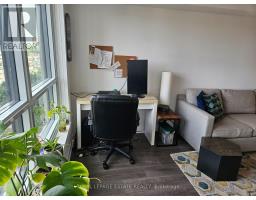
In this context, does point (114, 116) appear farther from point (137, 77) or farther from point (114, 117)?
point (137, 77)

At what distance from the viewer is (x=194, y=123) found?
2746mm

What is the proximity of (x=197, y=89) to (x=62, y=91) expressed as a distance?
2193mm

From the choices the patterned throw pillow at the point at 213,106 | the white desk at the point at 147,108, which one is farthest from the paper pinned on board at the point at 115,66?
the patterned throw pillow at the point at 213,106

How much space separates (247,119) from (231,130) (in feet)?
1.91

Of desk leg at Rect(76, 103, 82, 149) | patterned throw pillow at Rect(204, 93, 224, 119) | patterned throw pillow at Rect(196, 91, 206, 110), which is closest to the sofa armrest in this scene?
patterned throw pillow at Rect(196, 91, 206, 110)

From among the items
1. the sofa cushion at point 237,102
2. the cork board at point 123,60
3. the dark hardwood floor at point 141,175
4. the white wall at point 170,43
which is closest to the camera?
the dark hardwood floor at point 141,175

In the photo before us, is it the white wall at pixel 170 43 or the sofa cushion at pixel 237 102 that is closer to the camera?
the white wall at pixel 170 43

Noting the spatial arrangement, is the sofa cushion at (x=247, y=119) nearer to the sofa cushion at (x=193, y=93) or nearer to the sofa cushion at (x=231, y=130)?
the sofa cushion at (x=231, y=130)

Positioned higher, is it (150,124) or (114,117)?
(114,117)

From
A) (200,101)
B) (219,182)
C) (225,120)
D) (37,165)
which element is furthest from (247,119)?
(37,165)

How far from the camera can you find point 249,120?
114 inches

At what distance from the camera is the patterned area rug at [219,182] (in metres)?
1.99

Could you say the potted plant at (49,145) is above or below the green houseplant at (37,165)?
below

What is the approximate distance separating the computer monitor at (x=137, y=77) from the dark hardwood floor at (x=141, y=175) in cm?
89
